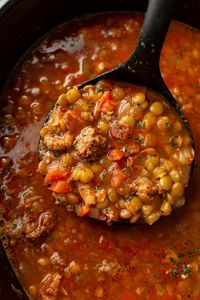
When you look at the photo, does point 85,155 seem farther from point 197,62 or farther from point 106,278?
point 197,62

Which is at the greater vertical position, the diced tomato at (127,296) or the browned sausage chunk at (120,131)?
the browned sausage chunk at (120,131)

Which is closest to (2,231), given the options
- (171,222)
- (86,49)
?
(171,222)

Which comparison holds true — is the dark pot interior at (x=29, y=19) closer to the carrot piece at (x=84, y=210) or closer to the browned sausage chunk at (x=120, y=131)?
the carrot piece at (x=84, y=210)

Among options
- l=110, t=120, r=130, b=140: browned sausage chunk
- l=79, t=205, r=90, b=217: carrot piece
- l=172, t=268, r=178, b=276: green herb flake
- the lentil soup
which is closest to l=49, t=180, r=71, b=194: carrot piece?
the lentil soup

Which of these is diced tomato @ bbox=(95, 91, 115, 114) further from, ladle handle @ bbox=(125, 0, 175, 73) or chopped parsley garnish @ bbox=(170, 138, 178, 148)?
chopped parsley garnish @ bbox=(170, 138, 178, 148)

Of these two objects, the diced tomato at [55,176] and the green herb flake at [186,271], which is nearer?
the diced tomato at [55,176]

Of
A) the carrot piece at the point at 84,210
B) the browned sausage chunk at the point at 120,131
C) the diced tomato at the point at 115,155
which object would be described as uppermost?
the browned sausage chunk at the point at 120,131

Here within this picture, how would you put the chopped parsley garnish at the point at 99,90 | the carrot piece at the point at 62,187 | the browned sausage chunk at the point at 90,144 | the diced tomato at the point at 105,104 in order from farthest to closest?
the chopped parsley garnish at the point at 99,90 < the diced tomato at the point at 105,104 < the carrot piece at the point at 62,187 < the browned sausage chunk at the point at 90,144

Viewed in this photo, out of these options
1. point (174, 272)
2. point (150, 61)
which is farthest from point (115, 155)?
point (174, 272)

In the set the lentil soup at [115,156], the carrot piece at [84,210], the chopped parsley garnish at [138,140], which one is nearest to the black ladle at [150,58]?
the lentil soup at [115,156]
